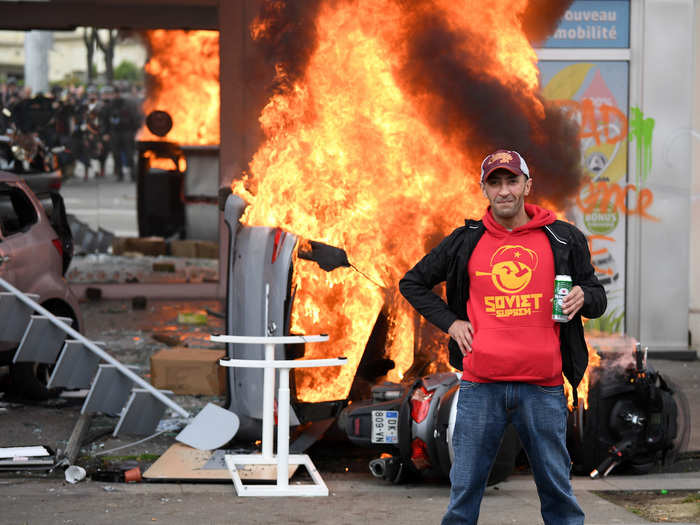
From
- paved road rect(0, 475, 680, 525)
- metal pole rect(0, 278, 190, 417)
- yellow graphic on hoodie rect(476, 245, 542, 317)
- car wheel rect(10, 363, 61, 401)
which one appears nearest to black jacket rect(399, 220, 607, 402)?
yellow graphic on hoodie rect(476, 245, 542, 317)

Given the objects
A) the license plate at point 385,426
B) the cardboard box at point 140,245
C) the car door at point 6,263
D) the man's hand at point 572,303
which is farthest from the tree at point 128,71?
the man's hand at point 572,303

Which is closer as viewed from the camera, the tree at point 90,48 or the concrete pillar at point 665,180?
the concrete pillar at point 665,180

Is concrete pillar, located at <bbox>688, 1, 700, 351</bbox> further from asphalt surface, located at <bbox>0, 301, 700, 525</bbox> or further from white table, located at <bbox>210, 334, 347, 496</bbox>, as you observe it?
white table, located at <bbox>210, 334, 347, 496</bbox>

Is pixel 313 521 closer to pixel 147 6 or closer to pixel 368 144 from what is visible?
pixel 368 144

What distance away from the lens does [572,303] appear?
13.1 ft

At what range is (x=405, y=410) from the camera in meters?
Answer: 6.20

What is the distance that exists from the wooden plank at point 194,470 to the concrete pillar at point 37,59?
9.59m

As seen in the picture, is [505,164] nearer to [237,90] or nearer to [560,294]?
[560,294]

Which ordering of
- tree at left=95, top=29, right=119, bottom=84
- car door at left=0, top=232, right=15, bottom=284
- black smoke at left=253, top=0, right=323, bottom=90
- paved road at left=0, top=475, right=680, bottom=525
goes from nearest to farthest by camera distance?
paved road at left=0, top=475, right=680, bottom=525
car door at left=0, top=232, right=15, bottom=284
black smoke at left=253, top=0, right=323, bottom=90
tree at left=95, top=29, right=119, bottom=84

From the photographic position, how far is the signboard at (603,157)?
11.1 m

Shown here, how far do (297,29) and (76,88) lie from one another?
714 cm

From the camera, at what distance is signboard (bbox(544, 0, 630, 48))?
36.3 feet

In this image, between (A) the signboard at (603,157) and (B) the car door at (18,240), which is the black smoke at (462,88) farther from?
(B) the car door at (18,240)

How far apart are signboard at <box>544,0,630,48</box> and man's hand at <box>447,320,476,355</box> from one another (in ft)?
24.6
